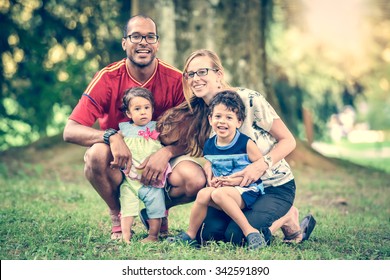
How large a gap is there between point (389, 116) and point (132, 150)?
79.7 ft

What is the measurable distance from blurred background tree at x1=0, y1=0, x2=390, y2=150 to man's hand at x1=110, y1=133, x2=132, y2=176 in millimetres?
4086

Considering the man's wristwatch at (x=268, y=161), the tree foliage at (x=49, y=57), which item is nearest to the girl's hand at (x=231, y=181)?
the man's wristwatch at (x=268, y=161)

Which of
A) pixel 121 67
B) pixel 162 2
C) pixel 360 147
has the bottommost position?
pixel 360 147

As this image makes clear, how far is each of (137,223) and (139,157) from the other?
962mm

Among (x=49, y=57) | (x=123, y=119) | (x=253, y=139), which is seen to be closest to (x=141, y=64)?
(x=123, y=119)

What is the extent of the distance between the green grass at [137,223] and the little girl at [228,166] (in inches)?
5.6

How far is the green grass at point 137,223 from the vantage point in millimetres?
4016

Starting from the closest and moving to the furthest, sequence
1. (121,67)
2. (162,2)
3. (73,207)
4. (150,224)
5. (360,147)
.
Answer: (150,224), (121,67), (73,207), (162,2), (360,147)

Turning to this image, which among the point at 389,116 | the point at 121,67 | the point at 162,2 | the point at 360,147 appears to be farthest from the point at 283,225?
the point at 389,116

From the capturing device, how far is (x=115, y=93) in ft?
15.1

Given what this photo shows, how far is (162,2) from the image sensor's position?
324 inches

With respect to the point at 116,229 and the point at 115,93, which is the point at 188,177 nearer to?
the point at 116,229

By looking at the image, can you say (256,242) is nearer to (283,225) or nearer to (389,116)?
(283,225)
